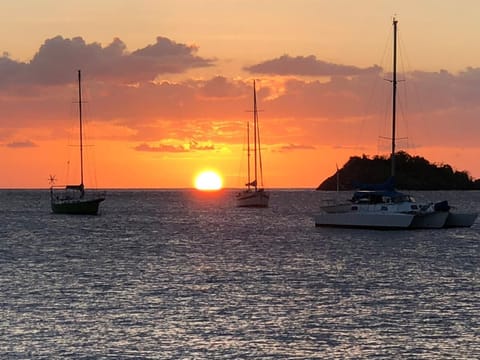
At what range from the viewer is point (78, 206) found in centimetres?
12100

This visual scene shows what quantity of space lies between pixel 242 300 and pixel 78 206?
81.3m

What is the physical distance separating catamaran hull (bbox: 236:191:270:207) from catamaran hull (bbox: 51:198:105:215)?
132 ft

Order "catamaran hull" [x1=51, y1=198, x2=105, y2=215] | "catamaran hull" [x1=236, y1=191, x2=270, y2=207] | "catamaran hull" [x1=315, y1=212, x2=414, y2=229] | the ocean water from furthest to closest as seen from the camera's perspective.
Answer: "catamaran hull" [x1=236, y1=191, x2=270, y2=207], "catamaran hull" [x1=51, y1=198, x2=105, y2=215], "catamaran hull" [x1=315, y1=212, x2=414, y2=229], the ocean water

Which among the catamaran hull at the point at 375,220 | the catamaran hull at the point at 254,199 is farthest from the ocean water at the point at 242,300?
the catamaran hull at the point at 254,199

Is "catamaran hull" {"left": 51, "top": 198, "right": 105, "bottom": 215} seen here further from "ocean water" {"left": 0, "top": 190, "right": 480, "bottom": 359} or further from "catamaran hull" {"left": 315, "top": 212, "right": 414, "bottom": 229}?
"catamaran hull" {"left": 315, "top": 212, "right": 414, "bottom": 229}

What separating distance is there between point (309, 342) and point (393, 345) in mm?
2769

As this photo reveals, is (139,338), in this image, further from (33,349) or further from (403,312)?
(403,312)

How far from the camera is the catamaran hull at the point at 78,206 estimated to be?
121 meters

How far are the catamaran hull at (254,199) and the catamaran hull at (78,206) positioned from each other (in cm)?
4015

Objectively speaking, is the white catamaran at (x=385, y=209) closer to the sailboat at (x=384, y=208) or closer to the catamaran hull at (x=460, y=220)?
the sailboat at (x=384, y=208)

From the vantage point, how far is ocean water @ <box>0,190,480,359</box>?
31.8 metres

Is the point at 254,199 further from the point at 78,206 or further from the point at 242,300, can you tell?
the point at 242,300

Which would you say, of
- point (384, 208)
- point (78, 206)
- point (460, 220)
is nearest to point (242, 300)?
point (384, 208)

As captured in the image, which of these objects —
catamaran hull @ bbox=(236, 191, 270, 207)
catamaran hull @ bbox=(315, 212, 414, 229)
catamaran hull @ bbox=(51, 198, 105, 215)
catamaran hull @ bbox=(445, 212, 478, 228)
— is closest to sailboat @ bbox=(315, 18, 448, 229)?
catamaran hull @ bbox=(315, 212, 414, 229)
